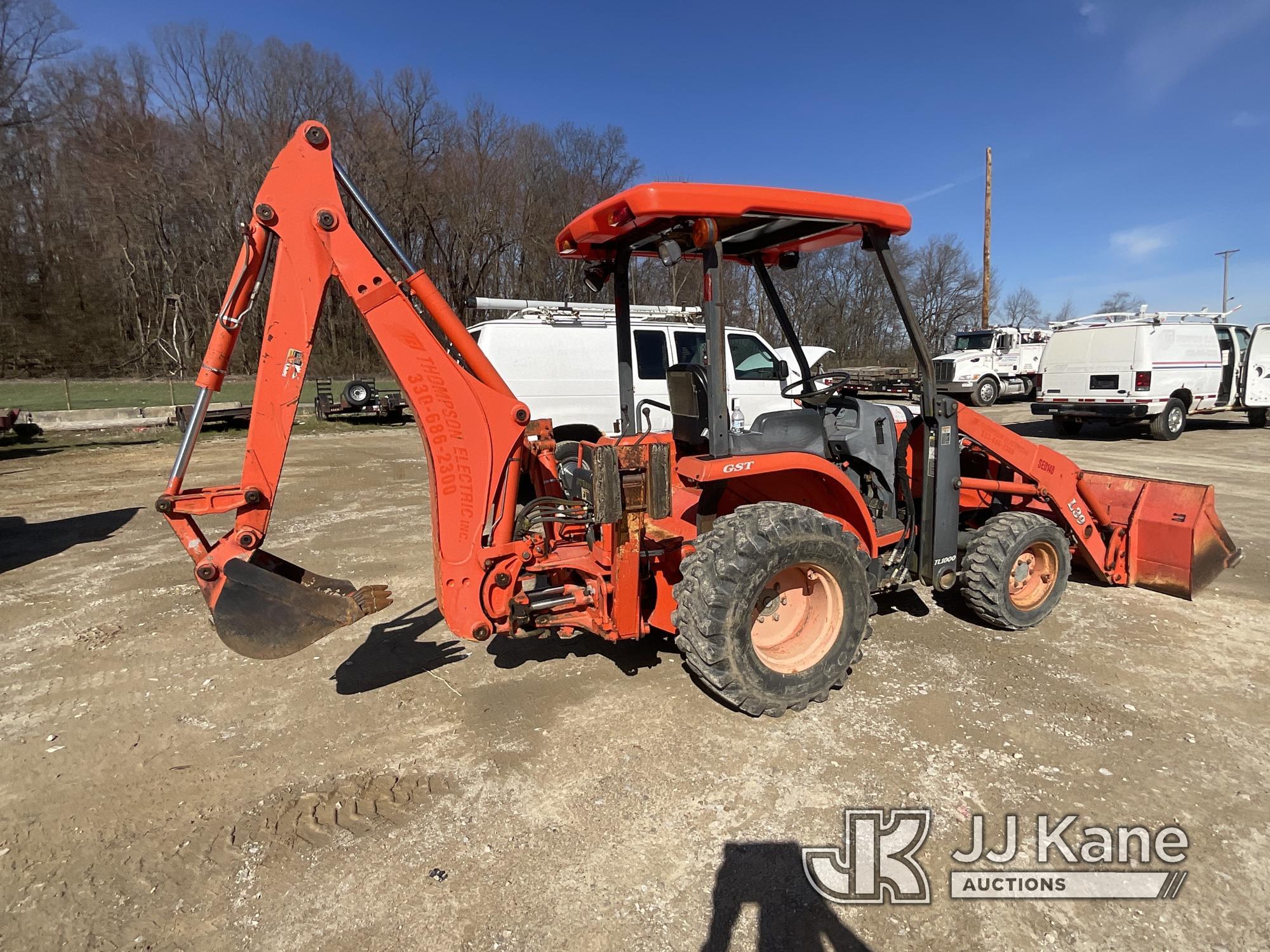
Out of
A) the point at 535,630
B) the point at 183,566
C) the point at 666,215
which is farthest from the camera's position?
the point at 183,566

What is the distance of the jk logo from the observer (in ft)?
7.30

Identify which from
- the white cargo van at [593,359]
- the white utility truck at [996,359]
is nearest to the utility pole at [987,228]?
the white utility truck at [996,359]

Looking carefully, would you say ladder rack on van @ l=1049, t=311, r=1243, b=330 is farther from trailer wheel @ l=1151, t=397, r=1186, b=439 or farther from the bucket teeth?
the bucket teeth

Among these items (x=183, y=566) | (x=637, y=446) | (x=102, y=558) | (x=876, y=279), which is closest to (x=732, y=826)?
(x=637, y=446)

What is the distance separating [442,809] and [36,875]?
1.35 m

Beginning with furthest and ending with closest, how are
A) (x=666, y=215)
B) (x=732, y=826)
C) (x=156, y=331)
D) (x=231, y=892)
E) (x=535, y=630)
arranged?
(x=156, y=331)
(x=535, y=630)
(x=666, y=215)
(x=732, y=826)
(x=231, y=892)

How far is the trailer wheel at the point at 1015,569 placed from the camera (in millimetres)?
3896

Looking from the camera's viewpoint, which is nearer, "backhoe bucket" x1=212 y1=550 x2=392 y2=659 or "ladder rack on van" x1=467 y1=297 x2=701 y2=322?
"backhoe bucket" x1=212 y1=550 x2=392 y2=659

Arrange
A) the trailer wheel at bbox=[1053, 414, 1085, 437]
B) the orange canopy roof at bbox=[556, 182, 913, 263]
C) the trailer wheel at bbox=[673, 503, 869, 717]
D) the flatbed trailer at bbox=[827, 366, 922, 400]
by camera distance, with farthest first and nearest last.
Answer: the trailer wheel at bbox=[1053, 414, 1085, 437]
the flatbed trailer at bbox=[827, 366, 922, 400]
the trailer wheel at bbox=[673, 503, 869, 717]
the orange canopy roof at bbox=[556, 182, 913, 263]

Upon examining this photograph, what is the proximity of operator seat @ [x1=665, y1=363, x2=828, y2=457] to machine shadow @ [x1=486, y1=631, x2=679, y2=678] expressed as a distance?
4.10ft

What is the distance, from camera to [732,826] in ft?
8.21

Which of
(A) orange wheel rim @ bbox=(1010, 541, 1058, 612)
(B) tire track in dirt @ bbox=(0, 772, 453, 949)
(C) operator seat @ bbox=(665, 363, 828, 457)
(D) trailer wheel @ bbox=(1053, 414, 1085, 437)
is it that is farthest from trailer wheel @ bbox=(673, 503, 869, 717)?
(D) trailer wheel @ bbox=(1053, 414, 1085, 437)

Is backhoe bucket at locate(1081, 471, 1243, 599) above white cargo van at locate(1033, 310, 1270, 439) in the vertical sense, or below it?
below

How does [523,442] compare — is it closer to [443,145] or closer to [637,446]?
[637,446]
